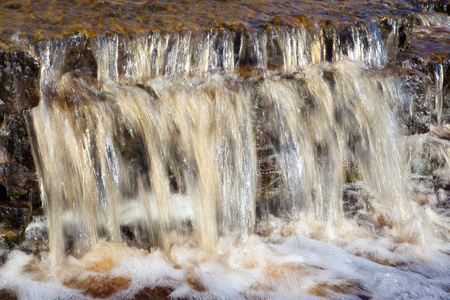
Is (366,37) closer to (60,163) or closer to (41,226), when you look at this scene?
(60,163)

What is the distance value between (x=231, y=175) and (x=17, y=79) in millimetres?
A: 1922

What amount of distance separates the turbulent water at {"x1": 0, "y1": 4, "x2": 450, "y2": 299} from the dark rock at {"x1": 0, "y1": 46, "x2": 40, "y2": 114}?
0.74ft

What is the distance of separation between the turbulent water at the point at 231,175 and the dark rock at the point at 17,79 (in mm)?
225

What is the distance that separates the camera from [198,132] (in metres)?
4.22

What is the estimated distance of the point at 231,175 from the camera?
4.30 metres

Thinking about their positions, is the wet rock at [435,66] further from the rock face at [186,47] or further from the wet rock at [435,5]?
the wet rock at [435,5]

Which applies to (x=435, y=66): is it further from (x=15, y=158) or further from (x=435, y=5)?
(x=15, y=158)

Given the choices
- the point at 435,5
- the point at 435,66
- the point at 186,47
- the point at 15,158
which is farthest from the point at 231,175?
the point at 435,5

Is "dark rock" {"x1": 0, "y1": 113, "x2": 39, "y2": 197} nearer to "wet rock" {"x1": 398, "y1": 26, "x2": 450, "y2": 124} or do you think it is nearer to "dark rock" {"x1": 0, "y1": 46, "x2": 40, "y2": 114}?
"dark rock" {"x1": 0, "y1": 46, "x2": 40, "y2": 114}

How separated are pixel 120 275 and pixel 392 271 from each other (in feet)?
7.16

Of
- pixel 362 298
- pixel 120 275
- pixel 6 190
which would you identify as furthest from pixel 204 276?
pixel 6 190

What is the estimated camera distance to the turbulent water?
377 centimetres

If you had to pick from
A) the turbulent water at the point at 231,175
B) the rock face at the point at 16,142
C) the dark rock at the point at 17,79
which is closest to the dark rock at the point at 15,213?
the rock face at the point at 16,142

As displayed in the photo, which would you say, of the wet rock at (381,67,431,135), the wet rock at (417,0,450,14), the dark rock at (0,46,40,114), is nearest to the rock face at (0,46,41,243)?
the dark rock at (0,46,40,114)
